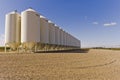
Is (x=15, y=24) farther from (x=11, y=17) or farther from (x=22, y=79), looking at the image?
(x=22, y=79)

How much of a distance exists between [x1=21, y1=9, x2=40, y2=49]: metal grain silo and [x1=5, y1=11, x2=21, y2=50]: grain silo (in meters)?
2.79

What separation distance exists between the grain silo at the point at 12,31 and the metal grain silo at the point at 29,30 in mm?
2786

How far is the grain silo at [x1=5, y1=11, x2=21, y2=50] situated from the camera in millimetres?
26844

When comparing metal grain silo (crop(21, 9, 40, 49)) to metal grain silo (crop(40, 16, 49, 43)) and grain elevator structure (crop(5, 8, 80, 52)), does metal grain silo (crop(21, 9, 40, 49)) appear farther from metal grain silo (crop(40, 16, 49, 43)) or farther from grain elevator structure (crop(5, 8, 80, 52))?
metal grain silo (crop(40, 16, 49, 43))

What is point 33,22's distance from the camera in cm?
2469

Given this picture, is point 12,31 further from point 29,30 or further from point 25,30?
point 29,30

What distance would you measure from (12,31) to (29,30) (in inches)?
167

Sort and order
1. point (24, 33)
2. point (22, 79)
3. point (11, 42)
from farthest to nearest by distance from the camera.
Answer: point (11, 42) → point (24, 33) → point (22, 79)

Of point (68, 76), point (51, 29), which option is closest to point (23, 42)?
point (51, 29)

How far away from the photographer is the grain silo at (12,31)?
26.8 meters

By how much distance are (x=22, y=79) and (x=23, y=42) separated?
650 inches

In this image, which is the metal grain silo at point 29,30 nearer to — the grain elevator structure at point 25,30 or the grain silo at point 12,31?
the grain elevator structure at point 25,30

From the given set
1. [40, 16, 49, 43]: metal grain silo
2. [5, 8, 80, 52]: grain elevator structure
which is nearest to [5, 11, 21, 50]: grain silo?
[5, 8, 80, 52]: grain elevator structure

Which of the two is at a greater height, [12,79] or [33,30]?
[33,30]
